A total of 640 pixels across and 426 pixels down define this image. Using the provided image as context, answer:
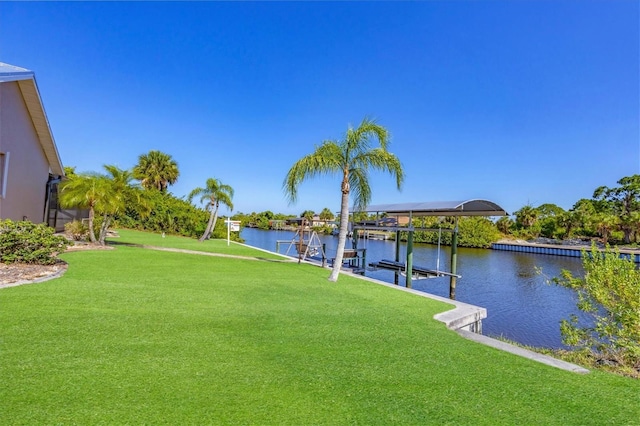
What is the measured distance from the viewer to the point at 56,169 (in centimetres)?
1523

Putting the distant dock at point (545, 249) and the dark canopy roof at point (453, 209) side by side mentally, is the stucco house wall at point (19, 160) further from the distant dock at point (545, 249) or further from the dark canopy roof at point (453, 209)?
the distant dock at point (545, 249)

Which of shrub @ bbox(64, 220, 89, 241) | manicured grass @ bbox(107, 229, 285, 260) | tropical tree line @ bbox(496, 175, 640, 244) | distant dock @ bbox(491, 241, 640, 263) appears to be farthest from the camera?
tropical tree line @ bbox(496, 175, 640, 244)

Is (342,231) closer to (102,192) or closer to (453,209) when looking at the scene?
(453,209)

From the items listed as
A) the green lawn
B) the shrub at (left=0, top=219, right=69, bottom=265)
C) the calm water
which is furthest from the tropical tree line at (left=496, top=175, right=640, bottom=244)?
the shrub at (left=0, top=219, right=69, bottom=265)

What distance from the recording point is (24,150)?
11.8m

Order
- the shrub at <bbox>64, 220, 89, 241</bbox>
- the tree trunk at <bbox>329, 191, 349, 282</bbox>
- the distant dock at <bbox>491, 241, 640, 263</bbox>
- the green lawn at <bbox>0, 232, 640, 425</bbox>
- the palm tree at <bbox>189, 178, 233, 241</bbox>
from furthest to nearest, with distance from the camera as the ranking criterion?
the distant dock at <bbox>491, 241, 640, 263</bbox> < the palm tree at <bbox>189, 178, 233, 241</bbox> < the shrub at <bbox>64, 220, 89, 241</bbox> < the tree trunk at <bbox>329, 191, 349, 282</bbox> < the green lawn at <bbox>0, 232, 640, 425</bbox>

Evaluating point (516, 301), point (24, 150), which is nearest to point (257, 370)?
point (516, 301)

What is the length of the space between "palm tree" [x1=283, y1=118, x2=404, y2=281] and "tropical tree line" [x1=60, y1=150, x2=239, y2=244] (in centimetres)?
734

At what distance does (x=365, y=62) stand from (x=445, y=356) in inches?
511

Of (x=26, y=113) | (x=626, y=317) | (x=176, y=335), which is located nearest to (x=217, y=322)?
(x=176, y=335)

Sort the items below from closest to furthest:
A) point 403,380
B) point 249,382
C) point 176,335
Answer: point 249,382 < point 403,380 < point 176,335

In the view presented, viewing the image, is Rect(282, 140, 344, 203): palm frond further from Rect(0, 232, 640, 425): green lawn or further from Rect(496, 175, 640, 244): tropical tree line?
Rect(496, 175, 640, 244): tropical tree line

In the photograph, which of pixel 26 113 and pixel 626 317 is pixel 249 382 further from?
pixel 26 113

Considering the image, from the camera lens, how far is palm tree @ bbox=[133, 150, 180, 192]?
111 ft
